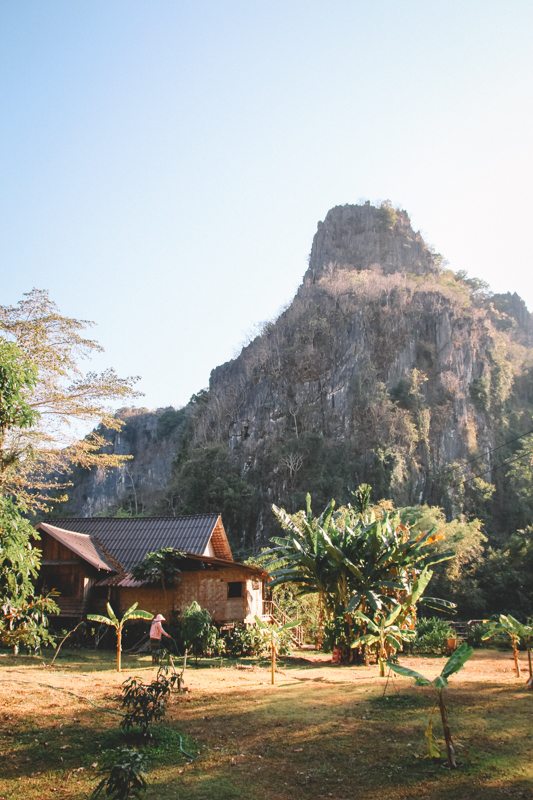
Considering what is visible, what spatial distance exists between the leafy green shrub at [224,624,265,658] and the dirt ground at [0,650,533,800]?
6.49 m

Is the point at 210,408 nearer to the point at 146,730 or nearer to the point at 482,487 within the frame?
the point at 482,487

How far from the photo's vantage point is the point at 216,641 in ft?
57.3

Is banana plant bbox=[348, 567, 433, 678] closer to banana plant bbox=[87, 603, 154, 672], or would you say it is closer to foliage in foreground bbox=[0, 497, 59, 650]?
banana plant bbox=[87, 603, 154, 672]

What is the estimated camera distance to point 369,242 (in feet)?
Result: 226

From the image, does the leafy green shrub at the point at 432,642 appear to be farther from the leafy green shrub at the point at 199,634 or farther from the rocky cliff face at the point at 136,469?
the rocky cliff face at the point at 136,469

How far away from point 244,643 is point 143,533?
7182 mm

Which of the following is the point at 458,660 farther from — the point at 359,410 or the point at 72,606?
the point at 359,410

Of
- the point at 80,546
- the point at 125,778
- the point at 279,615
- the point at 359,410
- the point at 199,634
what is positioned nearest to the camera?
the point at 125,778

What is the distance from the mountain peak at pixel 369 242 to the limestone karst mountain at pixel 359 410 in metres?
2.90

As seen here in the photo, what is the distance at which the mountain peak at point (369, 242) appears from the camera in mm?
67750

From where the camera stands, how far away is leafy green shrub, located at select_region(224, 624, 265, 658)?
1766cm

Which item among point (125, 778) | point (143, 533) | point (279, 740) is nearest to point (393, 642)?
point (279, 740)

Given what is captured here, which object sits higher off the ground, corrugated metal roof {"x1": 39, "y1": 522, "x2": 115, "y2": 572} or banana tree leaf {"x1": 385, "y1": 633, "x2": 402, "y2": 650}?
corrugated metal roof {"x1": 39, "y1": 522, "x2": 115, "y2": 572}

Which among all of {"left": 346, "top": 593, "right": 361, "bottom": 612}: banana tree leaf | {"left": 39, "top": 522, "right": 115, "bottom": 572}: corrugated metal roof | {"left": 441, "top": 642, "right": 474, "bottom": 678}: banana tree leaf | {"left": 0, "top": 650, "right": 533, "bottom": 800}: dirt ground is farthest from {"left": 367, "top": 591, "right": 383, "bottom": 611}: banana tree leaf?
{"left": 39, "top": 522, "right": 115, "bottom": 572}: corrugated metal roof
